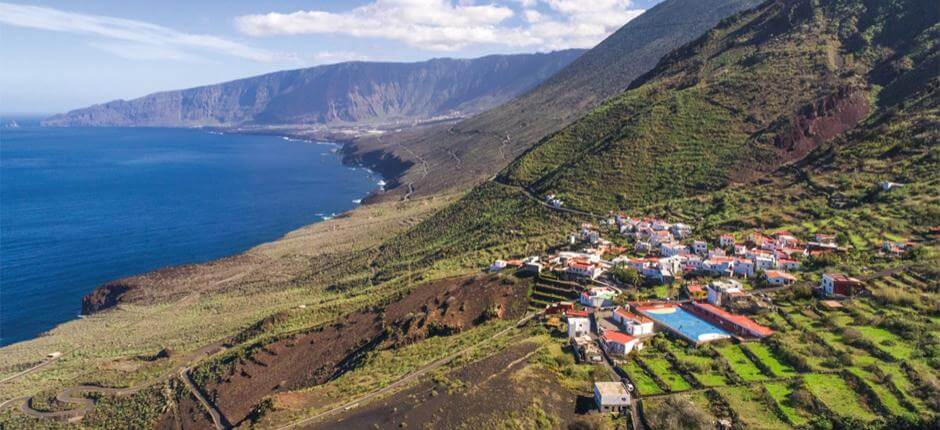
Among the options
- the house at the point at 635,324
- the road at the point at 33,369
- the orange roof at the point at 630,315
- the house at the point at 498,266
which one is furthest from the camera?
the road at the point at 33,369

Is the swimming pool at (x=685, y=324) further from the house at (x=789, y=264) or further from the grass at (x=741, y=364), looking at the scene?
A: the house at (x=789, y=264)

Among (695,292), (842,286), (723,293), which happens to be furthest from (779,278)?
(695,292)

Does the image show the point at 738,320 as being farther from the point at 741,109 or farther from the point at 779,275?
the point at 741,109

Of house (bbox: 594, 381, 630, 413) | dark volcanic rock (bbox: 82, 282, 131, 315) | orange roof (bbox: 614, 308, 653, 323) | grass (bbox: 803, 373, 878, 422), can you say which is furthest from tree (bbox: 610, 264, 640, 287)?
dark volcanic rock (bbox: 82, 282, 131, 315)

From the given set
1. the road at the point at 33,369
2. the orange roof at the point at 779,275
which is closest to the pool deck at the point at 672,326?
the orange roof at the point at 779,275

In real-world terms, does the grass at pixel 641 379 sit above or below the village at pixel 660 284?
below

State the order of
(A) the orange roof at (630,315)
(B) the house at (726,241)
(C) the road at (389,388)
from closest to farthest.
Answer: (C) the road at (389,388) < (A) the orange roof at (630,315) < (B) the house at (726,241)

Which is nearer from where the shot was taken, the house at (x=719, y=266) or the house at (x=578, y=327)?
the house at (x=578, y=327)

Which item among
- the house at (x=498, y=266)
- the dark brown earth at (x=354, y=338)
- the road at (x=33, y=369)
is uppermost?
the house at (x=498, y=266)

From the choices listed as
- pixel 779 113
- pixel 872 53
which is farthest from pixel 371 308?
pixel 872 53
